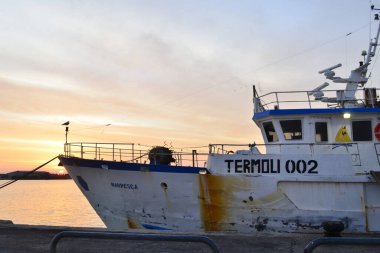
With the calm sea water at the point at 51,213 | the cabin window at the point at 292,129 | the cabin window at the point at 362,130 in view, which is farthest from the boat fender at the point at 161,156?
the calm sea water at the point at 51,213

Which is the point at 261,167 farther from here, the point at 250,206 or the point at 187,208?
the point at 187,208

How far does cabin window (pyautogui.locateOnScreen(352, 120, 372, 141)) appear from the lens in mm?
13828

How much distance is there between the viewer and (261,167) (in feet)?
43.2

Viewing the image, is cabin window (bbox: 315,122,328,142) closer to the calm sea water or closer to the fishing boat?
the fishing boat

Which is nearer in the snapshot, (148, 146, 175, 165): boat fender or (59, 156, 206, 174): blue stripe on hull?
(59, 156, 206, 174): blue stripe on hull

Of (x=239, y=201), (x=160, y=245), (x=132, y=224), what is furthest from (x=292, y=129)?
(x=160, y=245)

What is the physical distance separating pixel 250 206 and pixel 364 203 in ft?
10.9

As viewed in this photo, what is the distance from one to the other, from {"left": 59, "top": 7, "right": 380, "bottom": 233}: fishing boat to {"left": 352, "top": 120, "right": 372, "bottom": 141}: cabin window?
0.03 m

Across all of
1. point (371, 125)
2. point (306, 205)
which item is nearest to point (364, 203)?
point (306, 205)

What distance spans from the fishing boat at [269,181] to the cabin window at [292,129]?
3 centimetres

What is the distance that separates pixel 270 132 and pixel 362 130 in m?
2.90

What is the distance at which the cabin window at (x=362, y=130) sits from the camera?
13.8 meters

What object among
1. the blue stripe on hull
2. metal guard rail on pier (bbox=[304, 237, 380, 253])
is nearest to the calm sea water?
the blue stripe on hull

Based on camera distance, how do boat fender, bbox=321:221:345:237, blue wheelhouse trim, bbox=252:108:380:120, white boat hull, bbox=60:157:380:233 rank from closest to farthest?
boat fender, bbox=321:221:345:237 → white boat hull, bbox=60:157:380:233 → blue wheelhouse trim, bbox=252:108:380:120
